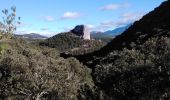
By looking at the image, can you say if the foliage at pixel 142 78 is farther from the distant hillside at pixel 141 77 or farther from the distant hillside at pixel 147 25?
the distant hillside at pixel 147 25

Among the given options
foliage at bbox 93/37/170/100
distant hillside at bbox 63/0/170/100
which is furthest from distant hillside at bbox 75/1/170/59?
foliage at bbox 93/37/170/100

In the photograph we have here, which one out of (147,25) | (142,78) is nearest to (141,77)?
(142,78)

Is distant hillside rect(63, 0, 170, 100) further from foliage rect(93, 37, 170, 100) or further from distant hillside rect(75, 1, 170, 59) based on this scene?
distant hillside rect(75, 1, 170, 59)

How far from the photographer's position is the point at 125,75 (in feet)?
147

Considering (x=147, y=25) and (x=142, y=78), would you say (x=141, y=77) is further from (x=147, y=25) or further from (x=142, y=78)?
(x=147, y=25)

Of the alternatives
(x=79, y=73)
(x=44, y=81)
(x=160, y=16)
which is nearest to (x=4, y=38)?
(x=44, y=81)

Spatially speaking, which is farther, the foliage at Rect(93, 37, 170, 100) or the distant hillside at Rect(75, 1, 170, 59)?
the distant hillside at Rect(75, 1, 170, 59)

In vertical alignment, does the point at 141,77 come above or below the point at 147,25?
below

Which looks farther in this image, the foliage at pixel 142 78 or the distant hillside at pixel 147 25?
the distant hillside at pixel 147 25

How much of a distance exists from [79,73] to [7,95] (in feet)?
131

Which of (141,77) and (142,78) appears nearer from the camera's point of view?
(142,78)

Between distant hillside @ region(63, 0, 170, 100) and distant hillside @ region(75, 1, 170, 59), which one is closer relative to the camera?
distant hillside @ region(63, 0, 170, 100)

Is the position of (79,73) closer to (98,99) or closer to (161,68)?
(98,99)

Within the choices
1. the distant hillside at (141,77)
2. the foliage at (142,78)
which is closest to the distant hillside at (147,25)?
the distant hillside at (141,77)
